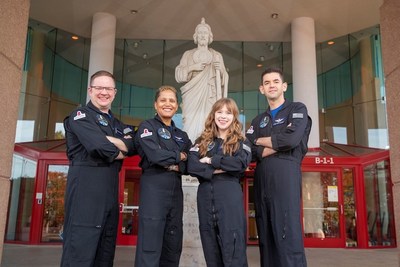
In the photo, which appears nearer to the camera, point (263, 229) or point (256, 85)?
point (263, 229)

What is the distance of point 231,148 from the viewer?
2.83 metres

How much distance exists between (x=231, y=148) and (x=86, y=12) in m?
10.6

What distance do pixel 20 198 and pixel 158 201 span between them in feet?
30.5

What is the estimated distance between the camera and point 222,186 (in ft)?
9.01

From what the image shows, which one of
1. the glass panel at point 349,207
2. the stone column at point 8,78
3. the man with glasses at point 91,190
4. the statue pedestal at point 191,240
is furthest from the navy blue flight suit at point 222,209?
the glass panel at point 349,207

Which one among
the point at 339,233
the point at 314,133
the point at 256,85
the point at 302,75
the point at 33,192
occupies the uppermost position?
the point at 256,85

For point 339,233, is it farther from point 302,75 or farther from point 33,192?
point 33,192

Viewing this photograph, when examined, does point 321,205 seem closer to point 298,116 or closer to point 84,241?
point 298,116

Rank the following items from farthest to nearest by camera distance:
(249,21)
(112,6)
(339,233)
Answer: (249,21) < (112,6) < (339,233)

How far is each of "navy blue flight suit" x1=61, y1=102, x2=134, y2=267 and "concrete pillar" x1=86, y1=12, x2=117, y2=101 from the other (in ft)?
30.8

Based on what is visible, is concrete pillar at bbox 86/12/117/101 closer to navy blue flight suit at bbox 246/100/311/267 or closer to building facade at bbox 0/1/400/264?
building facade at bbox 0/1/400/264


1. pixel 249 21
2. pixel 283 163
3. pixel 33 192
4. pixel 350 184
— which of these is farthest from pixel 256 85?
pixel 283 163

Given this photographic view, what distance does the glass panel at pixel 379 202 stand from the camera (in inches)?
418

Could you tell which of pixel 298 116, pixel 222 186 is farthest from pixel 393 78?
pixel 222 186
